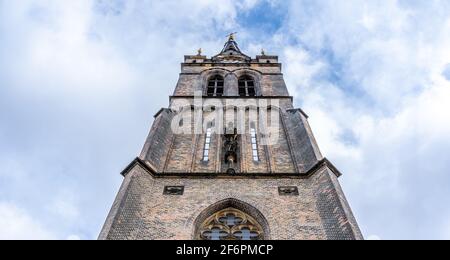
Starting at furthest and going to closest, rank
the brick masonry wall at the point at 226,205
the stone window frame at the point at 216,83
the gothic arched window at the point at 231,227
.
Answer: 1. the stone window frame at the point at 216,83
2. the gothic arched window at the point at 231,227
3. the brick masonry wall at the point at 226,205

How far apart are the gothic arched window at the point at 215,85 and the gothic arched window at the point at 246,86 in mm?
1125

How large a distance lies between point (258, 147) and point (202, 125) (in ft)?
10.7

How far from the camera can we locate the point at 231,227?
13578 millimetres

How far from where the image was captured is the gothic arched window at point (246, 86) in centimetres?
2695

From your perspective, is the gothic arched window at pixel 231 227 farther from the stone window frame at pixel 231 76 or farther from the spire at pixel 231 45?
the spire at pixel 231 45

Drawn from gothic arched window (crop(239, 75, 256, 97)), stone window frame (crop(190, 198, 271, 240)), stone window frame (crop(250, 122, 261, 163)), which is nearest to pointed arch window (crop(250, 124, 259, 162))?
stone window frame (crop(250, 122, 261, 163))

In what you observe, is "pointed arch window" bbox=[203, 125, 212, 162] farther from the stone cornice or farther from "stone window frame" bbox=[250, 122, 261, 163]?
the stone cornice

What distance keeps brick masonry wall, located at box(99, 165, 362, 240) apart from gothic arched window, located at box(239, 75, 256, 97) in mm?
11877

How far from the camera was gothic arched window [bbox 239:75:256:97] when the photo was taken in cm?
2695

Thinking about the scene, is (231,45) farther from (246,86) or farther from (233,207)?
(233,207)

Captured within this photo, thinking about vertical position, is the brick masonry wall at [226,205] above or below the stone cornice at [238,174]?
below

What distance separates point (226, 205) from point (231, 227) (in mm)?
927

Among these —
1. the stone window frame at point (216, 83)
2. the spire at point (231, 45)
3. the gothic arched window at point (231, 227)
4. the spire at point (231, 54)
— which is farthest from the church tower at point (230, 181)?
the spire at point (231, 45)
